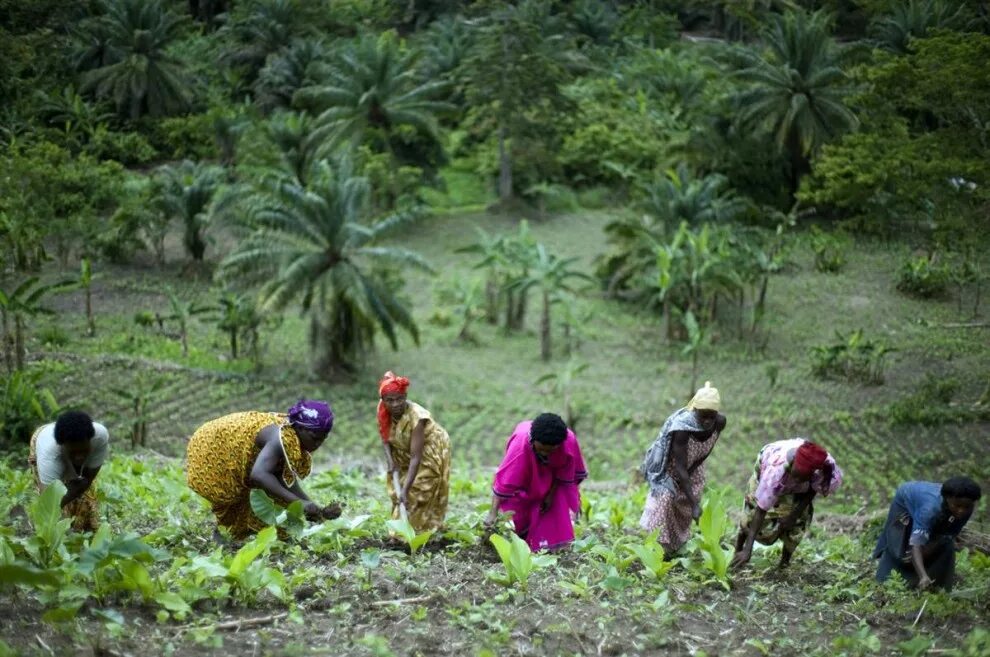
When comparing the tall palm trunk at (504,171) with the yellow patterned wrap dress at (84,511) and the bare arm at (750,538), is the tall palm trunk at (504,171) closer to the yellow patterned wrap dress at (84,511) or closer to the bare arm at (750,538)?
the bare arm at (750,538)

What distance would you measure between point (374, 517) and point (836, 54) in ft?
89.1

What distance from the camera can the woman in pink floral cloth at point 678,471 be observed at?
683 cm

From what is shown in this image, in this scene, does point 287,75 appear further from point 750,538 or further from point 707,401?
point 750,538

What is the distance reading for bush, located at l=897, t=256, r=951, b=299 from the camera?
24.4 meters

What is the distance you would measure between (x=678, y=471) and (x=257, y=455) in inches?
102

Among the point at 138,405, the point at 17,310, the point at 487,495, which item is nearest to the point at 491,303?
the point at 138,405

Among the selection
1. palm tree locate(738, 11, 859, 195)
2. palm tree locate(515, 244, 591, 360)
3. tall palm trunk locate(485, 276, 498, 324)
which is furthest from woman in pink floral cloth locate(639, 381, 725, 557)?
palm tree locate(738, 11, 859, 195)

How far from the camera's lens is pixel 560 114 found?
3431 cm

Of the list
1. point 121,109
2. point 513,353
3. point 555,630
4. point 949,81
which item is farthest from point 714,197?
point 555,630

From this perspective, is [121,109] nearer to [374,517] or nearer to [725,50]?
[725,50]

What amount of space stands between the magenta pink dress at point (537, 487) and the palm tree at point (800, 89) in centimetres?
2489

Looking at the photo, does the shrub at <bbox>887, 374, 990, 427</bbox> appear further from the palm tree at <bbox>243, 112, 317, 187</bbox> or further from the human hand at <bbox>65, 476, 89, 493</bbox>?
the palm tree at <bbox>243, 112, 317, 187</bbox>

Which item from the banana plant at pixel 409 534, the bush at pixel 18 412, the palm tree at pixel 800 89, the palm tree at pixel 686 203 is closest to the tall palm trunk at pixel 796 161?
the palm tree at pixel 800 89

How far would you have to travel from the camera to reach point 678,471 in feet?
22.8
